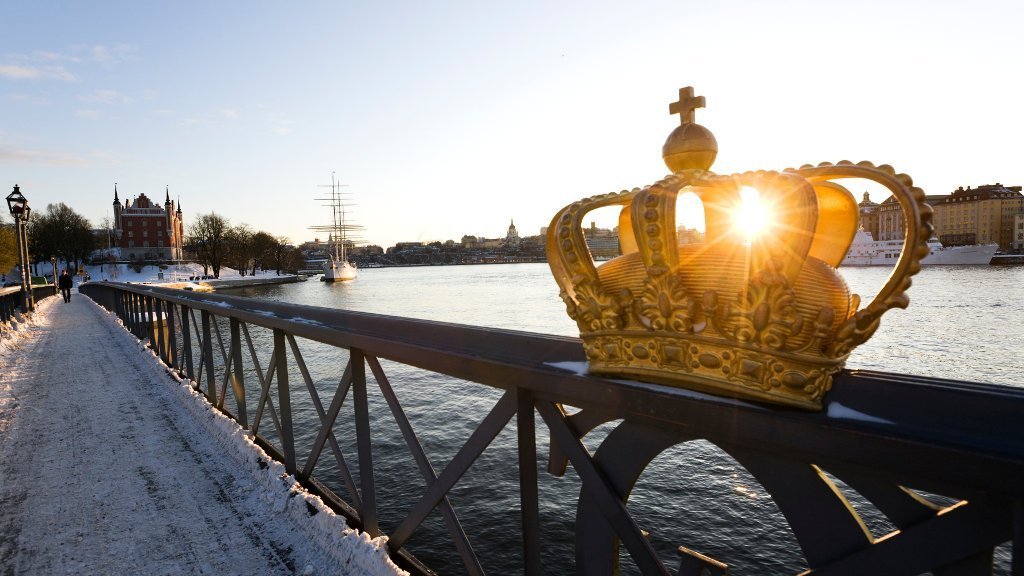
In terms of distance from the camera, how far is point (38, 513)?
386cm

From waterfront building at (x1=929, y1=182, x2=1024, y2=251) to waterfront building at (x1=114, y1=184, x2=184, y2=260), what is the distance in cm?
14379

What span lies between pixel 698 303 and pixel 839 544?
0.64 m

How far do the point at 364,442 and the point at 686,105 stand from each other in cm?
242

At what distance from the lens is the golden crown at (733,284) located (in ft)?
3.92

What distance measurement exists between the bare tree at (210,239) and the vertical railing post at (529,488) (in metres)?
96.1

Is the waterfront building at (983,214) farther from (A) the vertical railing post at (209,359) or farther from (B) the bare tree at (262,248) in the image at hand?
(B) the bare tree at (262,248)

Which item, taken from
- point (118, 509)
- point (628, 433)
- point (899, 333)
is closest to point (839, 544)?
point (628, 433)

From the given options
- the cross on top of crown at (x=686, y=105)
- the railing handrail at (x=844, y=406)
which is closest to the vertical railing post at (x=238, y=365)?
the railing handrail at (x=844, y=406)

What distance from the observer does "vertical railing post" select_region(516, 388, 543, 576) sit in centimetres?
194

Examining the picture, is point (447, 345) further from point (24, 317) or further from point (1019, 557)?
point (24, 317)

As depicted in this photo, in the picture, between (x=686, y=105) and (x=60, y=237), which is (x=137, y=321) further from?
(x=60, y=237)

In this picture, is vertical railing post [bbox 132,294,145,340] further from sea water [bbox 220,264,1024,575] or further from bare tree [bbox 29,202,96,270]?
bare tree [bbox 29,202,96,270]

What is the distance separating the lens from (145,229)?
10519 centimetres

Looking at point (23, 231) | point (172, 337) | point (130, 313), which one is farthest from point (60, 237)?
point (172, 337)
